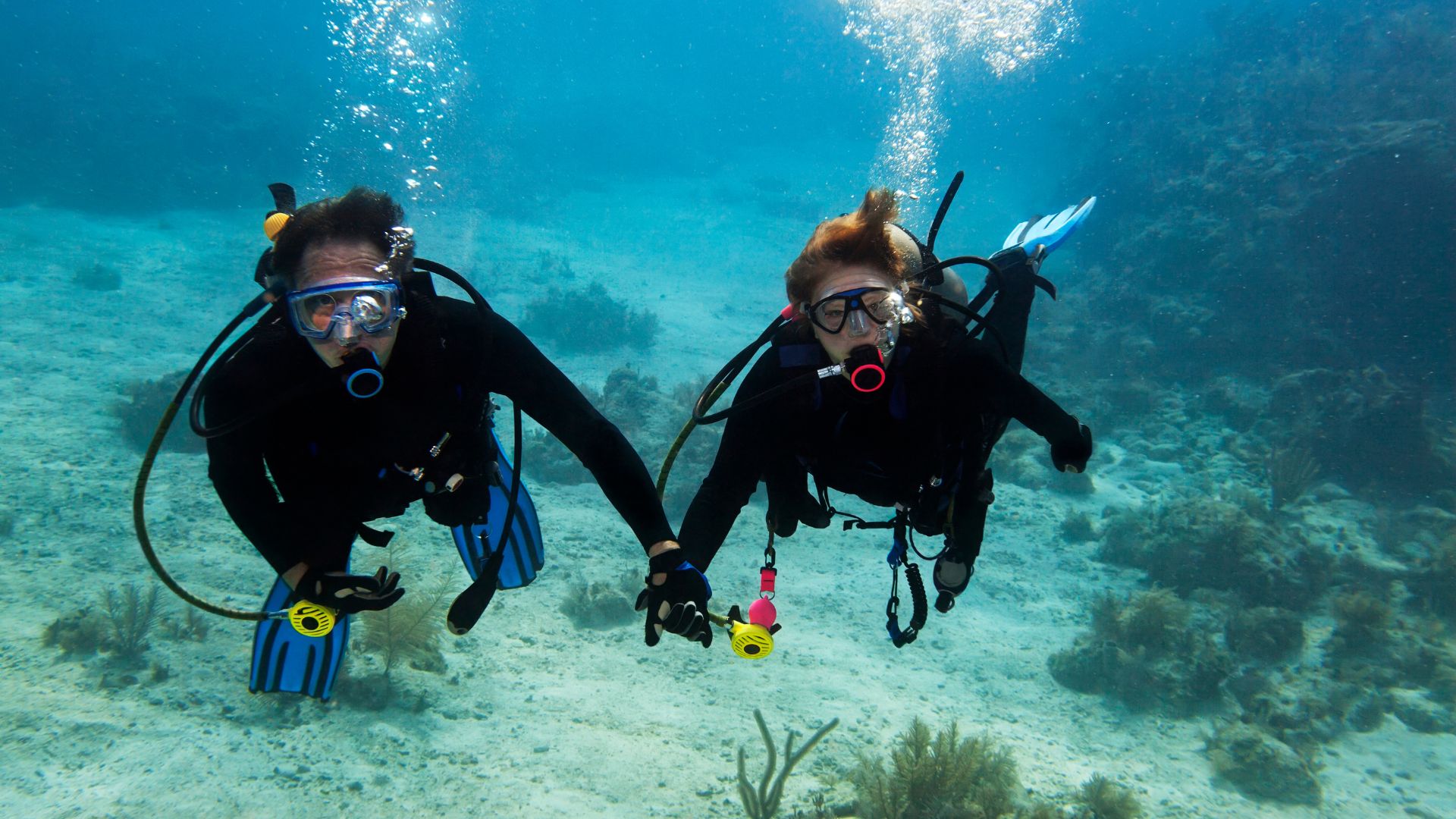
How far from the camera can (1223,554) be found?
879cm

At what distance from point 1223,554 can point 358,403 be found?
421 inches

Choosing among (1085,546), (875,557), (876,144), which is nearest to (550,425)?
(875,557)

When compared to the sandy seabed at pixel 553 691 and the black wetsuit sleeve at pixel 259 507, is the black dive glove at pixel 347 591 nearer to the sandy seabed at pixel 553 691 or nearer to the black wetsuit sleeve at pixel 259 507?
the black wetsuit sleeve at pixel 259 507

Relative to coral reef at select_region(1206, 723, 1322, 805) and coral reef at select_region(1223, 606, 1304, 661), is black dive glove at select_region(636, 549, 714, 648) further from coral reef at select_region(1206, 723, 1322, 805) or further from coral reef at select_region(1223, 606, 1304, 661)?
coral reef at select_region(1223, 606, 1304, 661)

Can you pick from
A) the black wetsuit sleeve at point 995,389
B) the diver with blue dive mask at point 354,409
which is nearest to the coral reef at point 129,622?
the diver with blue dive mask at point 354,409

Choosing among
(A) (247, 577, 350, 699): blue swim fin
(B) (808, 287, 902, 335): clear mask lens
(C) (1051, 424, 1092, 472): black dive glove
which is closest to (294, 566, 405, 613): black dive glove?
(A) (247, 577, 350, 699): blue swim fin

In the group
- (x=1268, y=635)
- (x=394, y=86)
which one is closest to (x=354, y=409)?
(x=1268, y=635)

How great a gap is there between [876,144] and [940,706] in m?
54.2

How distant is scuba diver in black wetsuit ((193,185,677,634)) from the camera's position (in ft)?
7.95

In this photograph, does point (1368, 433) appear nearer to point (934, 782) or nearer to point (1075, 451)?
point (934, 782)

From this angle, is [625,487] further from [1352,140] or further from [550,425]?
[1352,140]

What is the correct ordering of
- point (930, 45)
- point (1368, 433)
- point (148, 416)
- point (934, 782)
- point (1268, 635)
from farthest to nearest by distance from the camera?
1. point (930, 45)
2. point (1368, 433)
3. point (148, 416)
4. point (1268, 635)
5. point (934, 782)

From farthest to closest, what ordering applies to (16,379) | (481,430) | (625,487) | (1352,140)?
(1352,140)
(16,379)
(481,430)
(625,487)

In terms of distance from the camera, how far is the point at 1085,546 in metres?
9.83
